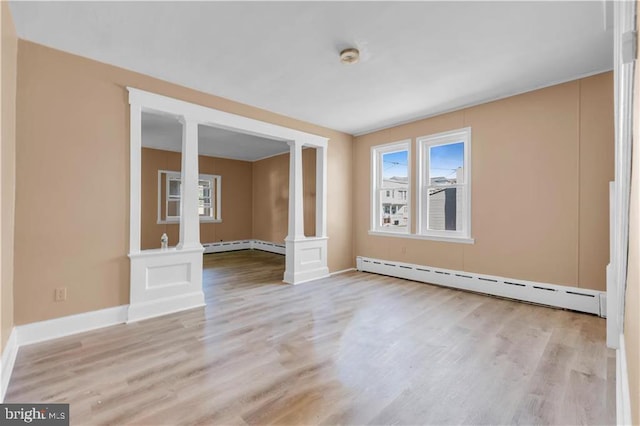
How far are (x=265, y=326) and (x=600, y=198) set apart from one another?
3.91 metres

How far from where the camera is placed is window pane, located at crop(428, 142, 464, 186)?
4480mm

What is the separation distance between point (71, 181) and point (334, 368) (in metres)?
2.99

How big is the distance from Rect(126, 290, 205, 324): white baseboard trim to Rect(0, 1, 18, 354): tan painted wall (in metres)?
0.93

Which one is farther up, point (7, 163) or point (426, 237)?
point (7, 163)

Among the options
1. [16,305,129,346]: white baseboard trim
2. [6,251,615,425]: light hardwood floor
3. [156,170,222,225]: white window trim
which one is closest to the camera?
[6,251,615,425]: light hardwood floor

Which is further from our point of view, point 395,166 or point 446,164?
point 395,166

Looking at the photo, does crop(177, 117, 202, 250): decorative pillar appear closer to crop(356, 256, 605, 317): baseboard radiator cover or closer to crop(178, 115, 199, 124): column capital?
crop(178, 115, 199, 124): column capital

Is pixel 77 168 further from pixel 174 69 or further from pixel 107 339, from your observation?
pixel 107 339

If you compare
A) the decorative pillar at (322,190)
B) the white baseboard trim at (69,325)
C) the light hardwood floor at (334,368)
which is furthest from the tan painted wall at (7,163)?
the decorative pillar at (322,190)

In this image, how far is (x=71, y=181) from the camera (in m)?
2.81

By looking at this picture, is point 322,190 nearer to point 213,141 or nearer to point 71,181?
point 213,141

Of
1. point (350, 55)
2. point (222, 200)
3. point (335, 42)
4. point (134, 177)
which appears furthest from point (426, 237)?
point (222, 200)

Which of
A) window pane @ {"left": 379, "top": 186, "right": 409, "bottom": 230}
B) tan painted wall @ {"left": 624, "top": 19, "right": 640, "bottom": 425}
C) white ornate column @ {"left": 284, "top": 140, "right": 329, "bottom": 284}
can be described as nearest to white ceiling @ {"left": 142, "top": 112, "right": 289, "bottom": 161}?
white ornate column @ {"left": 284, "top": 140, "right": 329, "bottom": 284}

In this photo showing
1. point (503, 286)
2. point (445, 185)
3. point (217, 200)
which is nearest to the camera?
point (503, 286)
